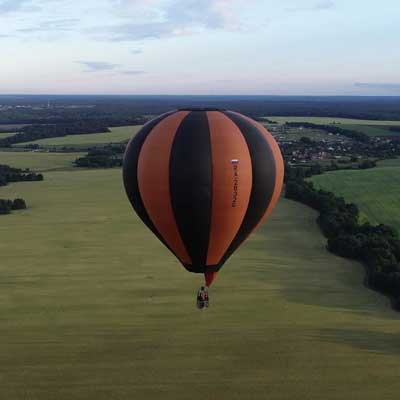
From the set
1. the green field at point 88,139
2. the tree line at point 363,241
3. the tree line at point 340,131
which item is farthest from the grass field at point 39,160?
the tree line at point 340,131

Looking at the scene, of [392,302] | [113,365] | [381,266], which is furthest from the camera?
[381,266]

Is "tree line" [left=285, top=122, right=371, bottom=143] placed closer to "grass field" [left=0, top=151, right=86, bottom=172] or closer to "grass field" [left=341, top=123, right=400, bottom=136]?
"grass field" [left=341, top=123, right=400, bottom=136]

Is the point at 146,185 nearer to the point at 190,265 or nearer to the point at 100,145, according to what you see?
the point at 190,265

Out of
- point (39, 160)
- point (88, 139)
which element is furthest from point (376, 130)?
point (39, 160)

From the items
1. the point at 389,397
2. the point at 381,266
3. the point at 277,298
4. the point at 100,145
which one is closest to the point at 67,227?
the point at 277,298

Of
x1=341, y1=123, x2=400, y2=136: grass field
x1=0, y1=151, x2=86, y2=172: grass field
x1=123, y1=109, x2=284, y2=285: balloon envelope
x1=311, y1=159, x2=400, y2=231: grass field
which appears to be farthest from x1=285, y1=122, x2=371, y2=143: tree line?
x1=123, y1=109, x2=284, y2=285: balloon envelope
